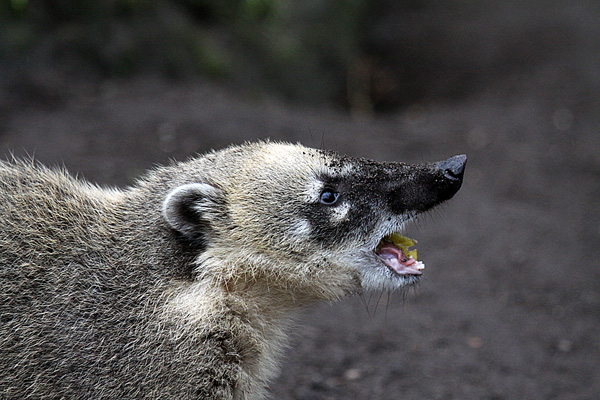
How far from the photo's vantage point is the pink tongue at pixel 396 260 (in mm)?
4598

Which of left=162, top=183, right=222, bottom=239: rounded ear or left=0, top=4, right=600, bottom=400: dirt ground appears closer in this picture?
left=162, top=183, right=222, bottom=239: rounded ear

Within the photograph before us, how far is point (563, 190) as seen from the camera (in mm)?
10820

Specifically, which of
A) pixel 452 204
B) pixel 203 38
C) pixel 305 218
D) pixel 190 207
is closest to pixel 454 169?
pixel 305 218

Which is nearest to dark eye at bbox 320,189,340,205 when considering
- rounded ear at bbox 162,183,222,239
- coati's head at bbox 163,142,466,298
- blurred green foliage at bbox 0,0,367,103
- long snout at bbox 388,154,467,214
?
coati's head at bbox 163,142,466,298

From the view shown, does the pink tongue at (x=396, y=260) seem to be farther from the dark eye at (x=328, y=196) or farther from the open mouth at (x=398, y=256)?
the dark eye at (x=328, y=196)

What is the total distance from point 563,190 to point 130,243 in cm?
843

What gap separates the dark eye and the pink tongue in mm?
496

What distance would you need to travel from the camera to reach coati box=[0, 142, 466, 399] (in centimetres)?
415

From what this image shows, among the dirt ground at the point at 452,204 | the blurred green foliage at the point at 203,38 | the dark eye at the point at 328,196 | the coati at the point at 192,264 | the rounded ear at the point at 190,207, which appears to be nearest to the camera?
the coati at the point at 192,264

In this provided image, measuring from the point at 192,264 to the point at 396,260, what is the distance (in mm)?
1446

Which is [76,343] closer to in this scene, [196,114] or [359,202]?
[359,202]

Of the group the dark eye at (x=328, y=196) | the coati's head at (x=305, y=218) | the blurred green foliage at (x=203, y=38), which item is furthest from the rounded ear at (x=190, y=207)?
the blurred green foliage at (x=203, y=38)

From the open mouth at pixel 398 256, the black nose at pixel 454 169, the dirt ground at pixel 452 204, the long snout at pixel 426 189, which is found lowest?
the open mouth at pixel 398 256

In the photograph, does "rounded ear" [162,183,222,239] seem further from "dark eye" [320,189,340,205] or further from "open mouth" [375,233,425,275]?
"open mouth" [375,233,425,275]
